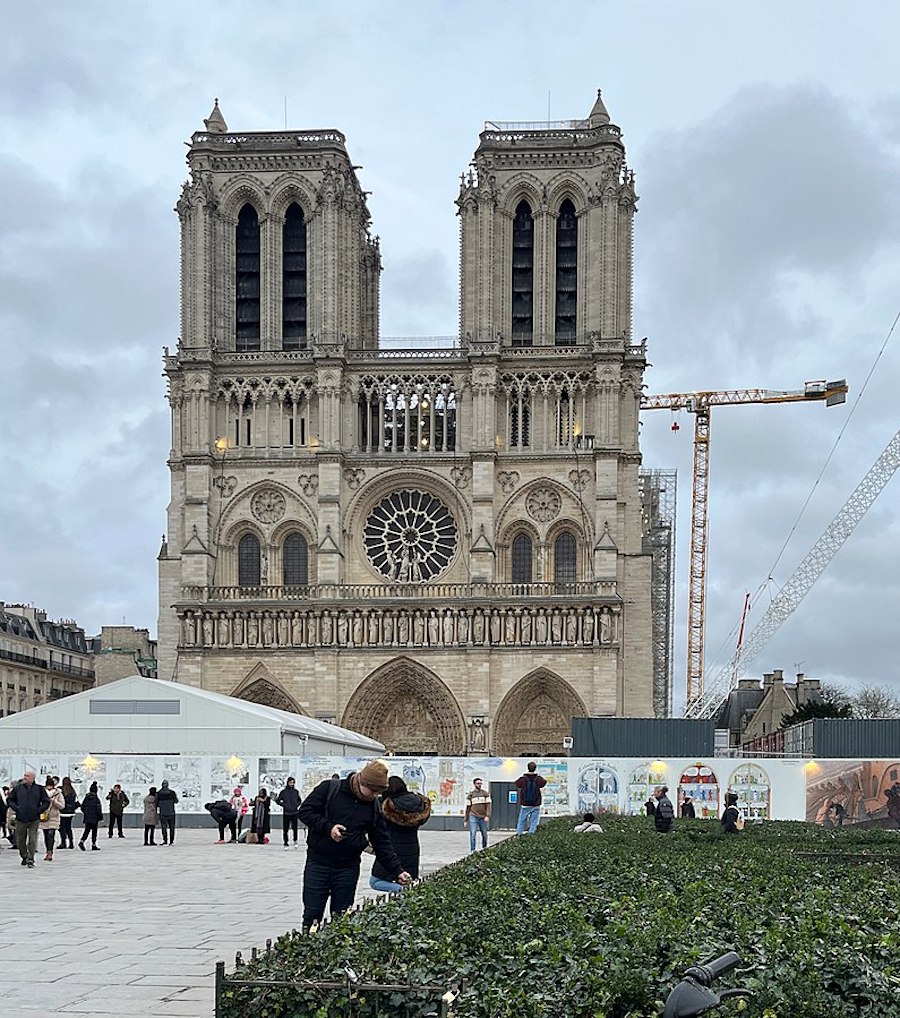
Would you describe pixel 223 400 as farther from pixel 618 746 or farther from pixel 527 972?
pixel 527 972

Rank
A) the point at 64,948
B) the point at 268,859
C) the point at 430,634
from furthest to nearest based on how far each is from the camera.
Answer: the point at 430,634 < the point at 268,859 < the point at 64,948

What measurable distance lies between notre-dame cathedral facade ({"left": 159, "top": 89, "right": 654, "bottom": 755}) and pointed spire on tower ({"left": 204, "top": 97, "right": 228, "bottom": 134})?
1248 mm

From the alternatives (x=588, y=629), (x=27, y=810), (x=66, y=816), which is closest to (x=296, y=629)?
(x=588, y=629)

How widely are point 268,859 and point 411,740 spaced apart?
31.3m

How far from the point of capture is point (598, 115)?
59.4m

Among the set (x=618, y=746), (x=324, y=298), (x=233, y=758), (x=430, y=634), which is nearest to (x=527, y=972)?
(x=233, y=758)

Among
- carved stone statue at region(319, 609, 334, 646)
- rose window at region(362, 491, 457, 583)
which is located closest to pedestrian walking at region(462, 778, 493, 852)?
carved stone statue at region(319, 609, 334, 646)

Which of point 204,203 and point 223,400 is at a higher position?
point 204,203

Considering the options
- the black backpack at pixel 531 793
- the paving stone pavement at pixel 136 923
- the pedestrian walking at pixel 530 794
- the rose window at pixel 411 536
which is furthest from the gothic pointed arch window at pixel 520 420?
the black backpack at pixel 531 793

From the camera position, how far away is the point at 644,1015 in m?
5.61

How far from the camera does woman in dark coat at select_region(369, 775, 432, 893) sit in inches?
479

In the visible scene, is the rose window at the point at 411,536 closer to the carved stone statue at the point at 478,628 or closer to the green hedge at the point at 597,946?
the carved stone statue at the point at 478,628

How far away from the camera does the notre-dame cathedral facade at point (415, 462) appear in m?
54.4

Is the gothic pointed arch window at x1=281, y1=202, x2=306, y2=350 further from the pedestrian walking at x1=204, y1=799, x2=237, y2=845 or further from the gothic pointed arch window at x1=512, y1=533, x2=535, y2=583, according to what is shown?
the pedestrian walking at x1=204, y1=799, x2=237, y2=845
